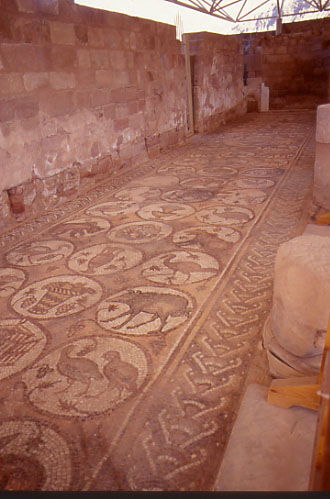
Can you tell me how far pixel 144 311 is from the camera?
7.30ft

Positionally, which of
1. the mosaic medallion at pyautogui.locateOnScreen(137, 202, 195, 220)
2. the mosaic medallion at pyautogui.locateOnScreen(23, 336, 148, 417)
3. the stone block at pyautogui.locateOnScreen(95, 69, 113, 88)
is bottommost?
the mosaic medallion at pyautogui.locateOnScreen(23, 336, 148, 417)

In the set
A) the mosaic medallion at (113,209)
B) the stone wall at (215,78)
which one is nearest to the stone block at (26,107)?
the mosaic medallion at (113,209)

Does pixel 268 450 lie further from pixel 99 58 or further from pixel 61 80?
pixel 99 58

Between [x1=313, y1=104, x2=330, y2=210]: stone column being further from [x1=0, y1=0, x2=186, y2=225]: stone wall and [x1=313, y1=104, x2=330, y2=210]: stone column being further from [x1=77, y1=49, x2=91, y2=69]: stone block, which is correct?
[x1=77, y1=49, x2=91, y2=69]: stone block

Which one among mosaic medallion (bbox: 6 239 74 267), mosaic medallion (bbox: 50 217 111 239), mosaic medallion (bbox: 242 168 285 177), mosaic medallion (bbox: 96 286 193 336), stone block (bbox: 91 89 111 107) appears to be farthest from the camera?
mosaic medallion (bbox: 242 168 285 177)

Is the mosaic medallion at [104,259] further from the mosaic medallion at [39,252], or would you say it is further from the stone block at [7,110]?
the stone block at [7,110]

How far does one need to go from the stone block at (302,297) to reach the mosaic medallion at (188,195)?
2427 millimetres

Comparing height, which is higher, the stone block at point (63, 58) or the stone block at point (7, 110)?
the stone block at point (63, 58)

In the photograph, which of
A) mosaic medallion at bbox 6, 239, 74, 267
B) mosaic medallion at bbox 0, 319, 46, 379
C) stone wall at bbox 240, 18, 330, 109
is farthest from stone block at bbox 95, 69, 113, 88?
stone wall at bbox 240, 18, 330, 109

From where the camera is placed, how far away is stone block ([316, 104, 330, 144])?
3105 mm

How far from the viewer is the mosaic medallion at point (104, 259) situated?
8.96ft

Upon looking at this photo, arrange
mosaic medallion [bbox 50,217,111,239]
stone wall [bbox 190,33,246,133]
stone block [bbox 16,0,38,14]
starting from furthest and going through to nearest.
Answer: stone wall [bbox 190,33,246,133] < stone block [bbox 16,0,38,14] < mosaic medallion [bbox 50,217,111,239]

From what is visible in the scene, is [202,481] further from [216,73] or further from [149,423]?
[216,73]

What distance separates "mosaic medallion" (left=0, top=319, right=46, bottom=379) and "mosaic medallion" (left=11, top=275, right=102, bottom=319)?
11 cm
